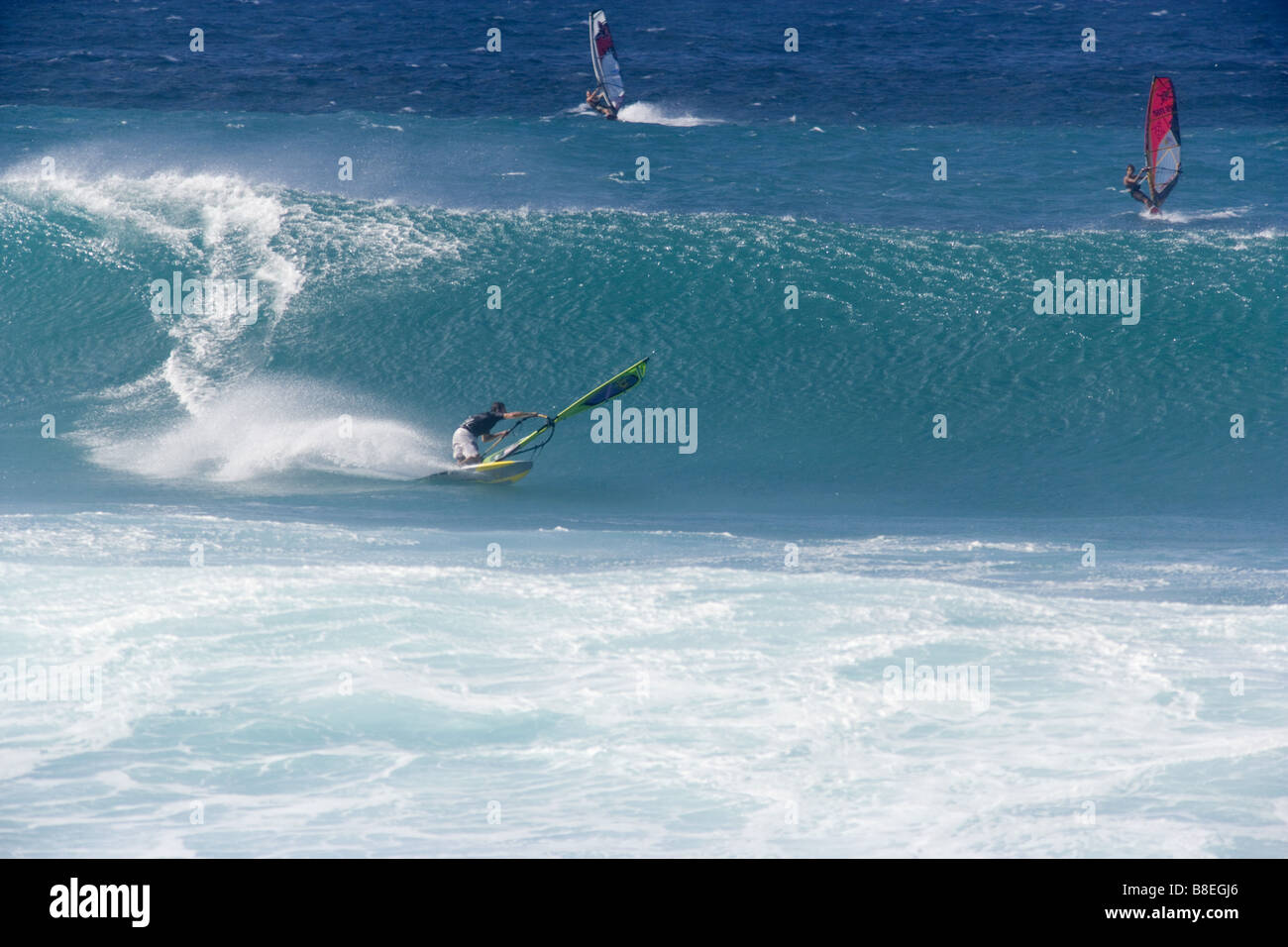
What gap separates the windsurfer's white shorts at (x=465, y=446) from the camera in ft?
46.0

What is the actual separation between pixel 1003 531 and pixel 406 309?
937 cm

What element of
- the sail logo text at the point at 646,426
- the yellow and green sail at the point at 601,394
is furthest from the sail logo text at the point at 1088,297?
the yellow and green sail at the point at 601,394

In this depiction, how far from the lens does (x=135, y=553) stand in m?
11.0

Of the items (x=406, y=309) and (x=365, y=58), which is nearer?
(x=406, y=309)

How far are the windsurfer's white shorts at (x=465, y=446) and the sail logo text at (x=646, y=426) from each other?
1937 millimetres

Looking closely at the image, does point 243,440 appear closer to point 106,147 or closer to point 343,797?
point 343,797

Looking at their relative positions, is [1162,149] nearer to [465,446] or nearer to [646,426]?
[646,426]

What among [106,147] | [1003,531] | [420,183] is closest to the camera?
[1003,531]

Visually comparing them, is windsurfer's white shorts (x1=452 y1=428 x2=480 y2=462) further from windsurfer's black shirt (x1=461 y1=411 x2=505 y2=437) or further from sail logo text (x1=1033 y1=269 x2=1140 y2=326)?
sail logo text (x1=1033 y1=269 x2=1140 y2=326)

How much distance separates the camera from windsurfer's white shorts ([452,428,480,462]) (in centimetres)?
1402

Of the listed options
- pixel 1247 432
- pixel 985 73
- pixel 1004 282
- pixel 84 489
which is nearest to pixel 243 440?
pixel 84 489

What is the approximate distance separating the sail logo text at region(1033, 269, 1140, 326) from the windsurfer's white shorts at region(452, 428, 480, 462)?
8402 millimetres

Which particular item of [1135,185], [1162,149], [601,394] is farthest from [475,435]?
[1162,149]

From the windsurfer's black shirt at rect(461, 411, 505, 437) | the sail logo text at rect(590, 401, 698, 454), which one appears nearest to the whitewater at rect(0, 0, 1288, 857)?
the sail logo text at rect(590, 401, 698, 454)
